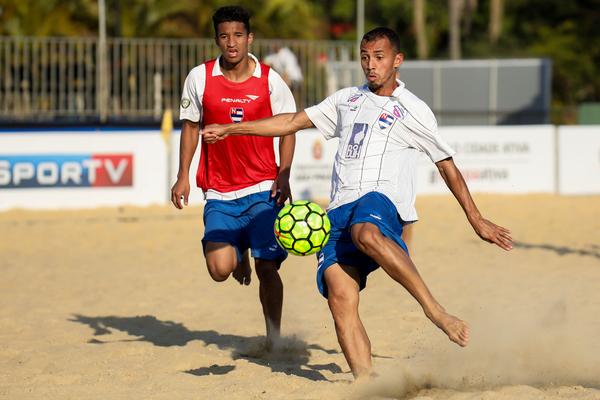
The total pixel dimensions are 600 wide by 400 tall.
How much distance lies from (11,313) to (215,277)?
275 centimetres

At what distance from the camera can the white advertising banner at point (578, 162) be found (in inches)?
701

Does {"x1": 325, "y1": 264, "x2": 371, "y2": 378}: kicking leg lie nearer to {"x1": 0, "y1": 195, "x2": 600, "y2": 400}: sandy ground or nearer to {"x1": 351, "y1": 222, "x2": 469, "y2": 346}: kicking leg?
{"x1": 0, "y1": 195, "x2": 600, "y2": 400}: sandy ground

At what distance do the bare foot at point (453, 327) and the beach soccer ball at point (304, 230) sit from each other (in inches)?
28.8

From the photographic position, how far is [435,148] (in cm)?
600

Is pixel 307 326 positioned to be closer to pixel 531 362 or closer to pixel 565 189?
pixel 531 362

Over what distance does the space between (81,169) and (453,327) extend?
1112 centimetres

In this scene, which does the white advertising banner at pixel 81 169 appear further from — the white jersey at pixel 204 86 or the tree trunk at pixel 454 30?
the tree trunk at pixel 454 30

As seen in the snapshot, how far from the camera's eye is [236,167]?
7.19m

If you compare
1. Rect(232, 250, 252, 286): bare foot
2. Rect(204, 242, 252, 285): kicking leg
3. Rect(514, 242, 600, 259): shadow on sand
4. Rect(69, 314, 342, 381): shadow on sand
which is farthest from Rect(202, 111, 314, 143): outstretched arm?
Rect(514, 242, 600, 259): shadow on sand

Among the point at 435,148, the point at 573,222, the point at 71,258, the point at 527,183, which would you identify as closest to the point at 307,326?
the point at 435,148

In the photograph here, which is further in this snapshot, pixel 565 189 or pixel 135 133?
pixel 565 189

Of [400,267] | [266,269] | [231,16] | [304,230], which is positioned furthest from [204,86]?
[400,267]

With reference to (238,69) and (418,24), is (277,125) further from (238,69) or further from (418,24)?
(418,24)

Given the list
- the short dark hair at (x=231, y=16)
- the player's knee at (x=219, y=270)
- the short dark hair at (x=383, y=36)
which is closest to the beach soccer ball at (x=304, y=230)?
the short dark hair at (x=383, y=36)
